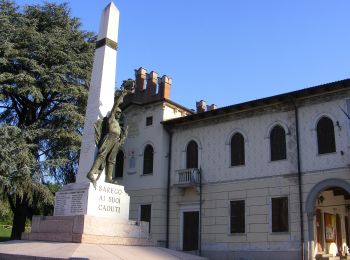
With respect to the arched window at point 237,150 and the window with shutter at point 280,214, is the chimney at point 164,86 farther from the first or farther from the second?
the window with shutter at point 280,214

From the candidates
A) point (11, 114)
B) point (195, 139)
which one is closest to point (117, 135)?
point (195, 139)

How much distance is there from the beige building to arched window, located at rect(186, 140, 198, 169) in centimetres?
6

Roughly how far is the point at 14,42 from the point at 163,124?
943 cm

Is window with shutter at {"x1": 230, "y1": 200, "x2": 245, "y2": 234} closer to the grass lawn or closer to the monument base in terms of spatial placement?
the monument base

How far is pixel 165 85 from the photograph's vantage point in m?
25.9

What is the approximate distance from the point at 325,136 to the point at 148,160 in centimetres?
1072

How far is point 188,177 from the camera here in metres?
23.5

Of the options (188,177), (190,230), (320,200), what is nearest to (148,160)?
(188,177)

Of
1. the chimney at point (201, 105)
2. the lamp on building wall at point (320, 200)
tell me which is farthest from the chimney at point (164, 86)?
the lamp on building wall at point (320, 200)

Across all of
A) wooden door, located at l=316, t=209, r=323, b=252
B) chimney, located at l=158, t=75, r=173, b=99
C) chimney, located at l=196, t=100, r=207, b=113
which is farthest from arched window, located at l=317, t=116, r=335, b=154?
chimney, located at l=196, t=100, r=207, b=113

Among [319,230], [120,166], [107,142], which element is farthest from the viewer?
[120,166]

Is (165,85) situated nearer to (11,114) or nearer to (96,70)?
(11,114)

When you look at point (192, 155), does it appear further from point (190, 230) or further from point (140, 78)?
point (140, 78)

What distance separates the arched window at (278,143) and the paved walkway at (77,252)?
11.0m
